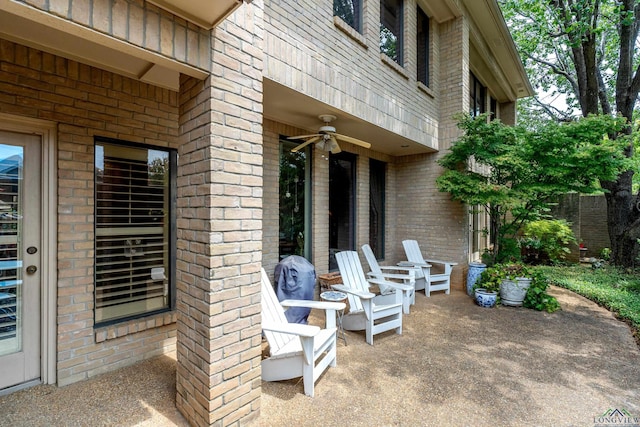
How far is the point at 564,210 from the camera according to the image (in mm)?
10156

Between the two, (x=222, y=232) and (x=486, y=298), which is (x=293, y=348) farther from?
(x=486, y=298)

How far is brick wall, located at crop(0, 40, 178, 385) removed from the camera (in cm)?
232

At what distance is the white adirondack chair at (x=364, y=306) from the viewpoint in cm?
350

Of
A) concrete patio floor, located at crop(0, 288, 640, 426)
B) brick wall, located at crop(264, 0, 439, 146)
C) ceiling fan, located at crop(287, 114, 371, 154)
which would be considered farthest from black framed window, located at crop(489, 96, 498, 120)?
ceiling fan, located at crop(287, 114, 371, 154)

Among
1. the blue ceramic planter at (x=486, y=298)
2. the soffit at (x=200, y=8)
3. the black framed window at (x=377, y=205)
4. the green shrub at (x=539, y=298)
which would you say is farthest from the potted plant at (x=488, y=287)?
the soffit at (x=200, y=8)

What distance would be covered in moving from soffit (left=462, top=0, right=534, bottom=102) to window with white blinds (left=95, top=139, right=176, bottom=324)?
650cm

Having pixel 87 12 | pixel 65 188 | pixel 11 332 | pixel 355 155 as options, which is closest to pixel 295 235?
pixel 355 155

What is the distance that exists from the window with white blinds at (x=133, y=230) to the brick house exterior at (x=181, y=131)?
3.9 inches

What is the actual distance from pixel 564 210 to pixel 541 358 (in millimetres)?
9121

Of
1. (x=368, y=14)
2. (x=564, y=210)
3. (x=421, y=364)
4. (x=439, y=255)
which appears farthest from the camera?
(x=564, y=210)

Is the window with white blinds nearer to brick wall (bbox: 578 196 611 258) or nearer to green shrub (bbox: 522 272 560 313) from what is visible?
green shrub (bbox: 522 272 560 313)

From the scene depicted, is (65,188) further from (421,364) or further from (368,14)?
(368,14)

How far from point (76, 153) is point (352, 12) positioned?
394 centimetres

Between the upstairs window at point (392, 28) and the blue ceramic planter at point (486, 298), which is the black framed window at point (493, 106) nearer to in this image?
the upstairs window at point (392, 28)
